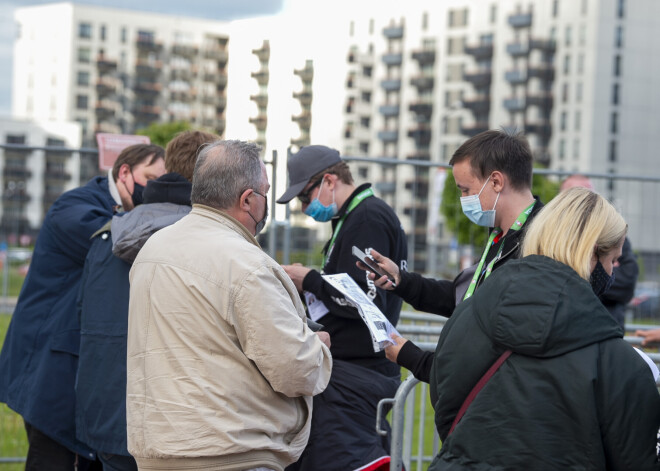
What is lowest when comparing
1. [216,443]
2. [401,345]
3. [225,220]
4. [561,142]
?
[216,443]

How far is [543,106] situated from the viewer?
79188 mm

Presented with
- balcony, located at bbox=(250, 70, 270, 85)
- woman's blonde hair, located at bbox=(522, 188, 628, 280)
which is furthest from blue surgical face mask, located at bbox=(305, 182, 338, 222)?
balcony, located at bbox=(250, 70, 270, 85)

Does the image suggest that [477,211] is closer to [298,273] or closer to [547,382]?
[298,273]

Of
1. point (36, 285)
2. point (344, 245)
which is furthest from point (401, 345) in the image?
point (36, 285)

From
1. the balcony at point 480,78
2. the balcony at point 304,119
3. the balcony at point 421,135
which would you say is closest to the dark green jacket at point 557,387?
the balcony at point 480,78

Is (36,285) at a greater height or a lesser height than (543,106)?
lesser

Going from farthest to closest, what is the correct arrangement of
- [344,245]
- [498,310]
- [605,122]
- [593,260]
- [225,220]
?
[605,122], [344,245], [225,220], [593,260], [498,310]

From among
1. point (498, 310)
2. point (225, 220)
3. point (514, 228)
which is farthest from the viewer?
point (514, 228)

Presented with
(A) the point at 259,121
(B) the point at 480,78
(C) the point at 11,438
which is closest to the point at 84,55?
(A) the point at 259,121

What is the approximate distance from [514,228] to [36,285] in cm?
255

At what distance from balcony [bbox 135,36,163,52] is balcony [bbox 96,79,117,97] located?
17.9 ft

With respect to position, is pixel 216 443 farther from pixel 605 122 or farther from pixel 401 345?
pixel 605 122

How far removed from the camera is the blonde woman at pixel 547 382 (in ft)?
8.10

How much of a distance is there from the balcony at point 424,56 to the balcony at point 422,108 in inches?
153
